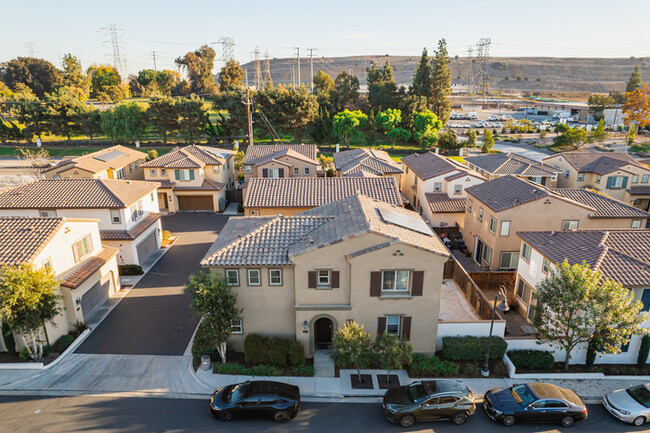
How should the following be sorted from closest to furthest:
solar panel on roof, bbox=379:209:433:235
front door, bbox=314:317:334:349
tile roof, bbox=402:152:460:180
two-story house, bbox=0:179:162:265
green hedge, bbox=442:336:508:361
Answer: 1. green hedge, bbox=442:336:508:361
2. front door, bbox=314:317:334:349
3. solar panel on roof, bbox=379:209:433:235
4. two-story house, bbox=0:179:162:265
5. tile roof, bbox=402:152:460:180

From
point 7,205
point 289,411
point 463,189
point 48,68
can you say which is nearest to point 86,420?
point 289,411

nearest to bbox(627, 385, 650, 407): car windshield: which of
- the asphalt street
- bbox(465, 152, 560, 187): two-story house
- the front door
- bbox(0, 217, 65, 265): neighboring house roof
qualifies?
the asphalt street

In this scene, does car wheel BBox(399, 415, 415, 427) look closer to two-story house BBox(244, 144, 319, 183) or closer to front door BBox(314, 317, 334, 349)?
front door BBox(314, 317, 334, 349)

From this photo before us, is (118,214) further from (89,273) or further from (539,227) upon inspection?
(539,227)

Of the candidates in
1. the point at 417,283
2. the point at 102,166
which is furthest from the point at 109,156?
the point at 417,283

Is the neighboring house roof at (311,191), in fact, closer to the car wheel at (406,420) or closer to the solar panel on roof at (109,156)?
the car wheel at (406,420)

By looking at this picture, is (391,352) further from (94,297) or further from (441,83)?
(441,83)
